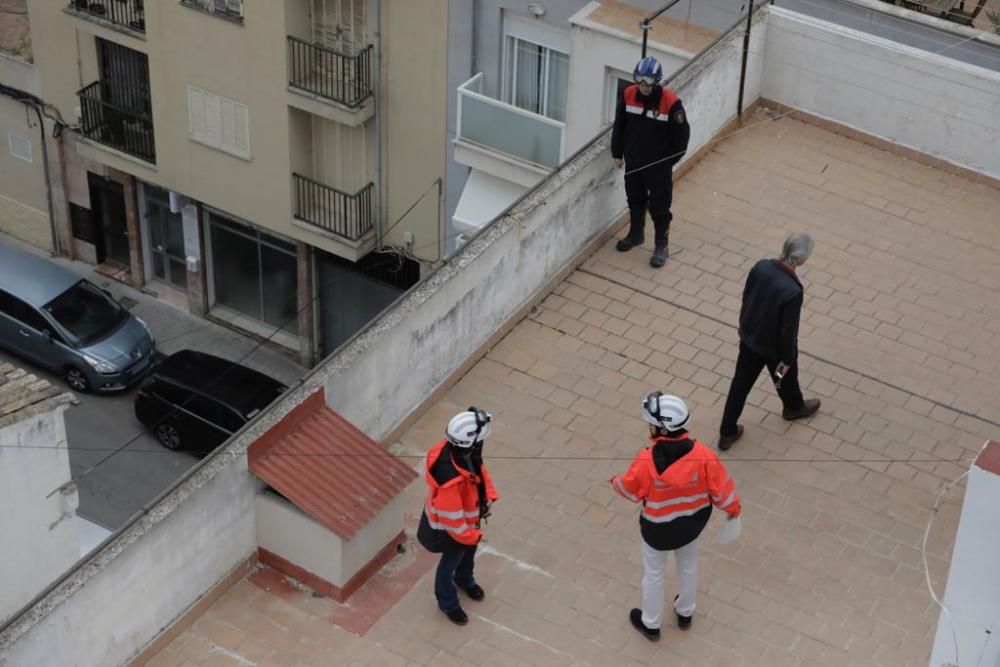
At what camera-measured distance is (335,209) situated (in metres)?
27.1

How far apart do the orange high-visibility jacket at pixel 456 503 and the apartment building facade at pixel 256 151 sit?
15.0m

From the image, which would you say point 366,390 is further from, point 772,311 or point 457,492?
point 772,311

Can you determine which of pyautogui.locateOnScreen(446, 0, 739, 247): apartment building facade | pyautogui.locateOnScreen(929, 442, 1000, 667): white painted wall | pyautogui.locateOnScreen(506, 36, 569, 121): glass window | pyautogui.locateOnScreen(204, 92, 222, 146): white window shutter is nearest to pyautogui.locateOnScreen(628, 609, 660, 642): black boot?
pyautogui.locateOnScreen(929, 442, 1000, 667): white painted wall

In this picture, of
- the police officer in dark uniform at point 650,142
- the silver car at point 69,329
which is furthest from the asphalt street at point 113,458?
the police officer in dark uniform at point 650,142

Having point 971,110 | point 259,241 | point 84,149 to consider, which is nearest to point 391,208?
point 259,241

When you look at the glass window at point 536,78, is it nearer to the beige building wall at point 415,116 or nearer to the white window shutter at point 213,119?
the beige building wall at point 415,116

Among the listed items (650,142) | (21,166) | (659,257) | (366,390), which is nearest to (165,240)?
(21,166)

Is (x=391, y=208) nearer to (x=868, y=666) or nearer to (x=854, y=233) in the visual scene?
(x=854, y=233)

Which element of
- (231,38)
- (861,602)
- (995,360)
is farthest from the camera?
(231,38)

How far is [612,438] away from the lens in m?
12.6

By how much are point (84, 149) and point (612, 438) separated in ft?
60.7

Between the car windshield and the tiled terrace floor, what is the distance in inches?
532

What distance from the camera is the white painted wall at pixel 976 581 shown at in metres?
8.03

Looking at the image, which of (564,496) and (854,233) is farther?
(854,233)
